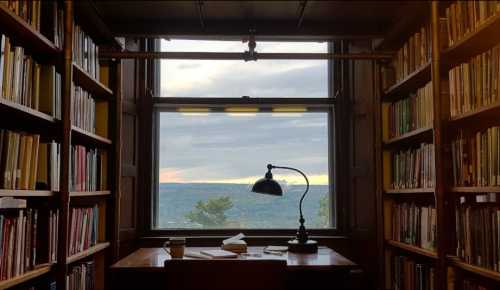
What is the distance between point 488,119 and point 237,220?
7.48ft

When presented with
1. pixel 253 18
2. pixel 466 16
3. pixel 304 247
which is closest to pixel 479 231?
pixel 466 16

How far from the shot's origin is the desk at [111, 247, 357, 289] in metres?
2.76

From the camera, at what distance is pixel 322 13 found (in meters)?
3.29

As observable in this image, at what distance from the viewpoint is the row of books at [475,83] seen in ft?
7.03

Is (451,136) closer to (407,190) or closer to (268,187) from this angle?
(407,190)

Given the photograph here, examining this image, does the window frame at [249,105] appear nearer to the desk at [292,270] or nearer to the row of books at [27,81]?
the desk at [292,270]

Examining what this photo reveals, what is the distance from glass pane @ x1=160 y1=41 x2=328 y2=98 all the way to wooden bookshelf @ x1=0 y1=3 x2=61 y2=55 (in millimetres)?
1784

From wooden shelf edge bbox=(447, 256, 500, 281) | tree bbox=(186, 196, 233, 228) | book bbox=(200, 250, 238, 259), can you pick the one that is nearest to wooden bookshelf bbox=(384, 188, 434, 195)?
wooden shelf edge bbox=(447, 256, 500, 281)

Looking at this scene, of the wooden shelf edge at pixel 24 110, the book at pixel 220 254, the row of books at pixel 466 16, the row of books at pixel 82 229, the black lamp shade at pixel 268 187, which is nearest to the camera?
the wooden shelf edge at pixel 24 110

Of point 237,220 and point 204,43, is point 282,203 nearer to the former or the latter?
point 237,220

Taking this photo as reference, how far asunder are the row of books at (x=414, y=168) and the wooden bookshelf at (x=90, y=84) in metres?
1.95

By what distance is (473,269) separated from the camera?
7.39 ft

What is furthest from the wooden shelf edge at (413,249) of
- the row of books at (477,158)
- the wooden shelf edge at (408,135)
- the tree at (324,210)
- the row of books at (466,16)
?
the row of books at (466,16)

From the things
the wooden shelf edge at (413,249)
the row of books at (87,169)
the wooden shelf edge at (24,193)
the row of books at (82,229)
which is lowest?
the wooden shelf edge at (413,249)
